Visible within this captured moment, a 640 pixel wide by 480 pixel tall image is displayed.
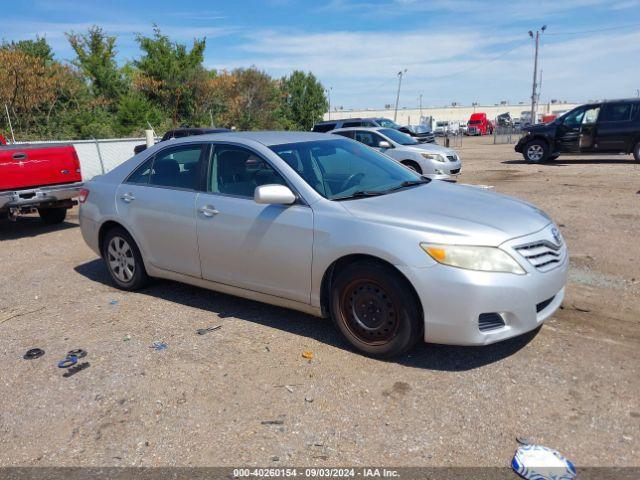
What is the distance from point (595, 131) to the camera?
16453 mm

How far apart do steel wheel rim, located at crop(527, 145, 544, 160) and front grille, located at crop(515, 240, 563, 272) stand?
15.4 m

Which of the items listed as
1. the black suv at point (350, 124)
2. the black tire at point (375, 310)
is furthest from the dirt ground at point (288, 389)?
the black suv at point (350, 124)

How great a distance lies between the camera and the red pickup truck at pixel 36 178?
8.11m

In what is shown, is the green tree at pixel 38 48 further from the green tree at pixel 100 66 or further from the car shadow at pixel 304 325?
the car shadow at pixel 304 325

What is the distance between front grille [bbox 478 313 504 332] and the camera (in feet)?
11.4

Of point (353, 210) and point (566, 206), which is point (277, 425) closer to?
point (353, 210)

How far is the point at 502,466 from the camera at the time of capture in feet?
8.99

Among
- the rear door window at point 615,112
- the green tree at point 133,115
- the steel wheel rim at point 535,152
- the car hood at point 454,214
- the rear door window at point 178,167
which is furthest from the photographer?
the green tree at point 133,115

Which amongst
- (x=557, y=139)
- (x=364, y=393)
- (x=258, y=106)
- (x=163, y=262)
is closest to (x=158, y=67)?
(x=258, y=106)

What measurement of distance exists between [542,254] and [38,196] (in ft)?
25.1

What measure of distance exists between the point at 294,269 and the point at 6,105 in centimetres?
2603

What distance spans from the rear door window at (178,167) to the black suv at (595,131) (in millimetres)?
15102

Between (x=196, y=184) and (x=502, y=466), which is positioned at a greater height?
(x=196, y=184)

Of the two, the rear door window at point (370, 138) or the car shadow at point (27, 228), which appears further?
the rear door window at point (370, 138)
